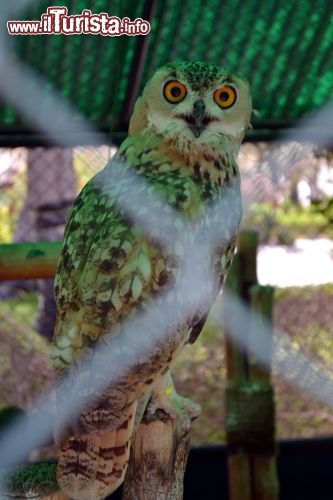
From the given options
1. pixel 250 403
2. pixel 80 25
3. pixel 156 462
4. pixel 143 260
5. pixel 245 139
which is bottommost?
pixel 250 403

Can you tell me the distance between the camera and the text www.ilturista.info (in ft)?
9.66

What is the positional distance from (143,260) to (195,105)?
48 cm

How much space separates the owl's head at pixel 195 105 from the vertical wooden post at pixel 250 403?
3.56 feet

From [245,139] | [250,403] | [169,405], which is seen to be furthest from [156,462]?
[245,139]

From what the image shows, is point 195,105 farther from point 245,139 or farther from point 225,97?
point 245,139

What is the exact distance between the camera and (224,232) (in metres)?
2.27

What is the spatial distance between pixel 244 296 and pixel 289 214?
241 centimetres

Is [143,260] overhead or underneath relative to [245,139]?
overhead

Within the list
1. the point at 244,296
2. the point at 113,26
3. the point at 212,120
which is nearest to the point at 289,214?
the point at 244,296

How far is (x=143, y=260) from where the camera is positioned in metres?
2.06

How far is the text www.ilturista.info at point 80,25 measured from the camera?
2943mm

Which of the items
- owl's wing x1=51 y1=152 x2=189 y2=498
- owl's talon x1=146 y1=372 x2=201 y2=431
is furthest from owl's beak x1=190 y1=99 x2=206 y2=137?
owl's talon x1=146 y1=372 x2=201 y2=431

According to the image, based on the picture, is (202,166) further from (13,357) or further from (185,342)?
(13,357)

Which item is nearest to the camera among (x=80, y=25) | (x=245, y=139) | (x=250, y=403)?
(x=80, y=25)
